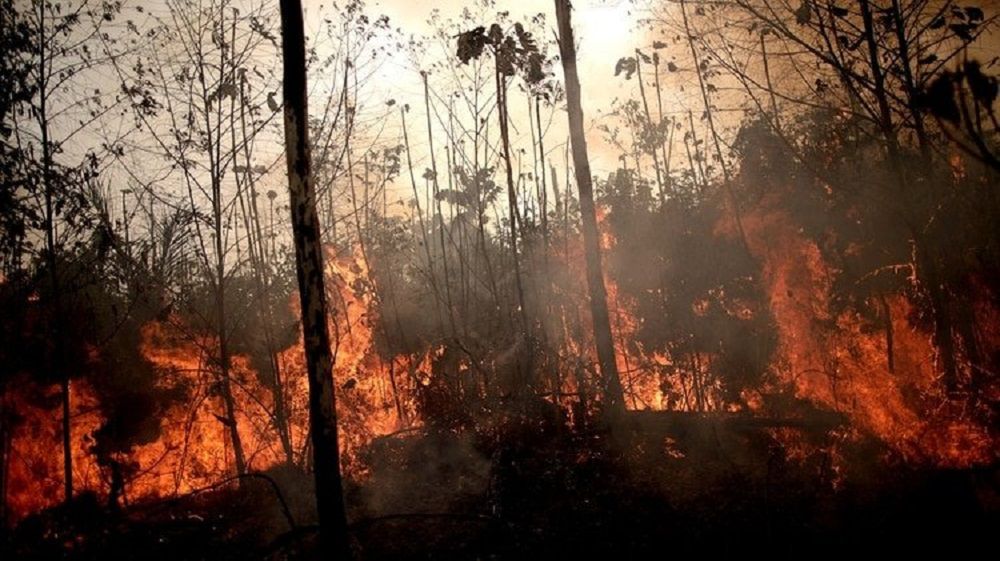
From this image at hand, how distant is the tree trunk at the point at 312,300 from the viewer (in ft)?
15.6

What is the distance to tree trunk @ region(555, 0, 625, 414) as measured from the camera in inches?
393

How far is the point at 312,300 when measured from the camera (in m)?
4.80

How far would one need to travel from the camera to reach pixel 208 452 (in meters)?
12.1

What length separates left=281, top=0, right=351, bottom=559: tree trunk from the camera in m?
4.76

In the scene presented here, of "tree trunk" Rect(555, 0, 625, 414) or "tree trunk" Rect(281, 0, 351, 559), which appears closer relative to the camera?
"tree trunk" Rect(281, 0, 351, 559)

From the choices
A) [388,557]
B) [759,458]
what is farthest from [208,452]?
[759,458]

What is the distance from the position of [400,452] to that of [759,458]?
23.0ft

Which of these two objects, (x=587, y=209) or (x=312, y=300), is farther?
(x=587, y=209)

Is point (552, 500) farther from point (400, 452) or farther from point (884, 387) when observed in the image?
point (884, 387)

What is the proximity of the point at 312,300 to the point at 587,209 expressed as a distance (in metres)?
6.53

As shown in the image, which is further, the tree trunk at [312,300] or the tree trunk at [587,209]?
the tree trunk at [587,209]

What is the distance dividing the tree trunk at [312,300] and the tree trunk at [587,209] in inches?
246

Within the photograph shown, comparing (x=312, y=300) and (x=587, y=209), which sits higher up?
(x=587, y=209)

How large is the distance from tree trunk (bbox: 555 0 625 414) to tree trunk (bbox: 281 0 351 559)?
6240 millimetres
